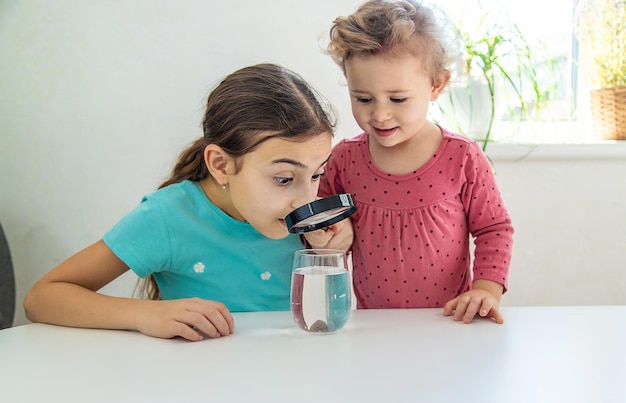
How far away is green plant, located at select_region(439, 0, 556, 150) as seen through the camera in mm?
1757

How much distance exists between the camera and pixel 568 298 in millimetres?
1808

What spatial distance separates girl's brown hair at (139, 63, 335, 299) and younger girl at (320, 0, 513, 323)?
0.37 ft

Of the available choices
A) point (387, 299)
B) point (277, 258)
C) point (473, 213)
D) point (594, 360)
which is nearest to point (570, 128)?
point (473, 213)

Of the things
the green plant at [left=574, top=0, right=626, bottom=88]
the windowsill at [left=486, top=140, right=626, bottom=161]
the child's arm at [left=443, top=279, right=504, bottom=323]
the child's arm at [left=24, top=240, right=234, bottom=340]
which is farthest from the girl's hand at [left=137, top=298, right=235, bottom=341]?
the green plant at [left=574, top=0, right=626, bottom=88]

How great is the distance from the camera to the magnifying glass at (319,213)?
949 millimetres

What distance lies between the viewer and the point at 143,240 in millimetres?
1116

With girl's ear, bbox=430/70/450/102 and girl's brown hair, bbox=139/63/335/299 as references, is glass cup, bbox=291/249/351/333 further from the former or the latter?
girl's ear, bbox=430/70/450/102

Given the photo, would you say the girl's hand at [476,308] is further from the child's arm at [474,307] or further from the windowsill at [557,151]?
the windowsill at [557,151]

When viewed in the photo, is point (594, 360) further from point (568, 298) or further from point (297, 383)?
point (568, 298)

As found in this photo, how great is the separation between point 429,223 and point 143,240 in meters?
0.51

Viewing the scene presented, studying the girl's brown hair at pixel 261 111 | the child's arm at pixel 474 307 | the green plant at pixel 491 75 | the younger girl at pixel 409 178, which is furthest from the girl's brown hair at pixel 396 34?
the green plant at pixel 491 75

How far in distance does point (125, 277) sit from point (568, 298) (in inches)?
46.4

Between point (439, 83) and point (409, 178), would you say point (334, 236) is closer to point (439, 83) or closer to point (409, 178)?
point (409, 178)

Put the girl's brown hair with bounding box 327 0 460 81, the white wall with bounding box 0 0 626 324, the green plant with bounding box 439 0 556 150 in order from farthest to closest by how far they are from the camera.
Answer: the green plant with bounding box 439 0 556 150
the white wall with bounding box 0 0 626 324
the girl's brown hair with bounding box 327 0 460 81
